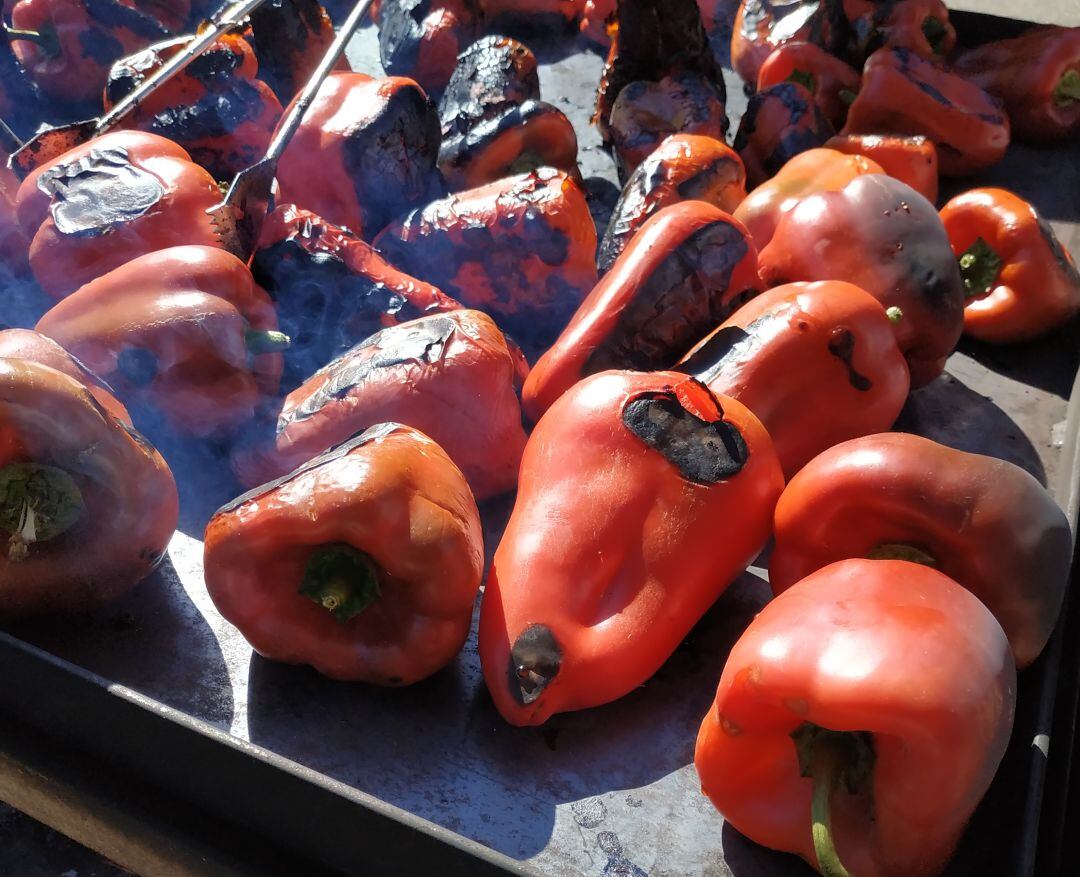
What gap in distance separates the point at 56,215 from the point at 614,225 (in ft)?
3.61

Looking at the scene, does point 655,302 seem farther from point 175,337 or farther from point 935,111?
point 935,111

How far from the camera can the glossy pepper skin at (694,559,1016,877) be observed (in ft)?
3.58

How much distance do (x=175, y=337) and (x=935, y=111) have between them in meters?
2.08

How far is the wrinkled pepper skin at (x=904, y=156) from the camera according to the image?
2.53 metres

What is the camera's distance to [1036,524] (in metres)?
1.34

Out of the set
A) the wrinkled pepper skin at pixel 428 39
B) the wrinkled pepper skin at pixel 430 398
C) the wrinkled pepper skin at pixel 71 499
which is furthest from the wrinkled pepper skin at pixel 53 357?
the wrinkled pepper skin at pixel 428 39

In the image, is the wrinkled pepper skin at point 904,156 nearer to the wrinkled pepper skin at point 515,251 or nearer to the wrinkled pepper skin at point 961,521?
the wrinkled pepper skin at point 515,251

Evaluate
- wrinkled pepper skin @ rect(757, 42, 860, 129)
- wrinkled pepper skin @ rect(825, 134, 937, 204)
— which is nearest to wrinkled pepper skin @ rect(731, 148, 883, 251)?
wrinkled pepper skin @ rect(825, 134, 937, 204)

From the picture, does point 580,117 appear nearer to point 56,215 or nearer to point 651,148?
point 651,148

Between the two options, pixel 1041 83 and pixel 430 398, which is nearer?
pixel 430 398

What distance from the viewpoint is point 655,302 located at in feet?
6.03

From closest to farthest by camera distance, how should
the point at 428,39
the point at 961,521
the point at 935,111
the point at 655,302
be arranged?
the point at 961,521
the point at 655,302
the point at 935,111
the point at 428,39

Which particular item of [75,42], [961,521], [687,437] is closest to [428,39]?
[75,42]

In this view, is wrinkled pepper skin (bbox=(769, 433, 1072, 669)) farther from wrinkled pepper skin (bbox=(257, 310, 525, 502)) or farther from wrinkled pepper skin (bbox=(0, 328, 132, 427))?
wrinkled pepper skin (bbox=(0, 328, 132, 427))
